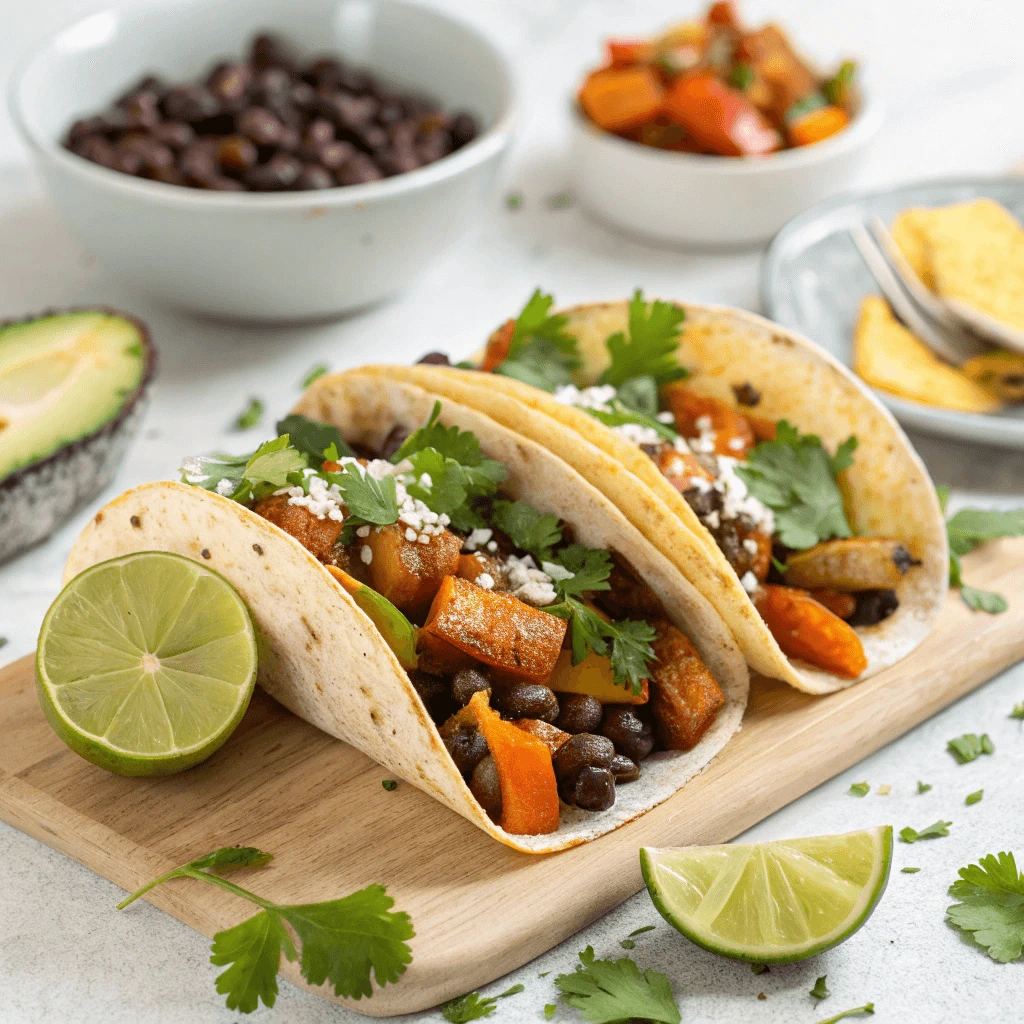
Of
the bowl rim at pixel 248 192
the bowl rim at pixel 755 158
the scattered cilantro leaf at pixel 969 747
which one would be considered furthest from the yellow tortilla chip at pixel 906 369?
the bowl rim at pixel 248 192

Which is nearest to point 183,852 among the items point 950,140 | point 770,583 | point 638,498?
point 638,498

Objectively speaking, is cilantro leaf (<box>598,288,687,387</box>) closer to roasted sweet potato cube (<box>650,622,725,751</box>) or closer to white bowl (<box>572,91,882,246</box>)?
roasted sweet potato cube (<box>650,622,725,751</box>)

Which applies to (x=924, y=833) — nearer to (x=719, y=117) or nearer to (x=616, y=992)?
(x=616, y=992)

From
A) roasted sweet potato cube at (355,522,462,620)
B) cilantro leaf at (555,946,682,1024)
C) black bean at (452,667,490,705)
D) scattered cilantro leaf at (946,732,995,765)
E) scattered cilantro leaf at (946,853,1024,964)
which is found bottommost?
scattered cilantro leaf at (946,732,995,765)

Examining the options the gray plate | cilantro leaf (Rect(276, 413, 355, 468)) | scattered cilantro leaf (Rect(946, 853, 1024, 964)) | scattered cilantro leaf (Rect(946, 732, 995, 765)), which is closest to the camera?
scattered cilantro leaf (Rect(946, 853, 1024, 964))

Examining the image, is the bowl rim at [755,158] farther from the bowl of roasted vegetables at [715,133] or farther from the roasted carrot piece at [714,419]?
the roasted carrot piece at [714,419]

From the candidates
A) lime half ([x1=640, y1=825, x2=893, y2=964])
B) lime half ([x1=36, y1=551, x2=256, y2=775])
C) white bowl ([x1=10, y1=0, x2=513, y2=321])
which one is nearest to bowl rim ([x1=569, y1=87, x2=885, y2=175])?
white bowl ([x1=10, y1=0, x2=513, y2=321])
